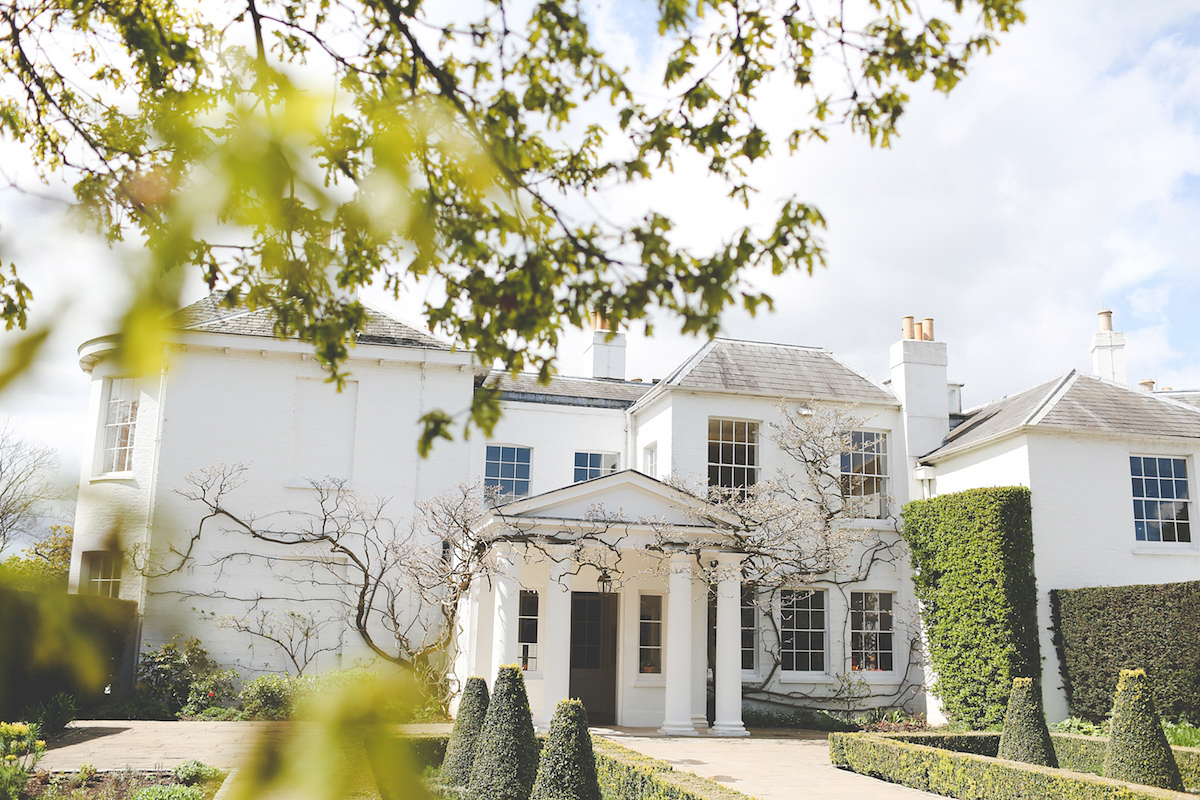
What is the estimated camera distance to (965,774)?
11.5m

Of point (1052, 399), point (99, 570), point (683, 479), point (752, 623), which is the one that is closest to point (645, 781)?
point (683, 479)

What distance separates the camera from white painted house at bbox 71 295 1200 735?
16.4 metres

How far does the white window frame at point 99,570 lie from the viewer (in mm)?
603

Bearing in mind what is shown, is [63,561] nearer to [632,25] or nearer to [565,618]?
[632,25]

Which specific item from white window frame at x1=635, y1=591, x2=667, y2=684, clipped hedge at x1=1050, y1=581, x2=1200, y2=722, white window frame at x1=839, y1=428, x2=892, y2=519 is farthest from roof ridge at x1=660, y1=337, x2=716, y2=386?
clipped hedge at x1=1050, y1=581, x2=1200, y2=722

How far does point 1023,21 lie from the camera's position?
395cm

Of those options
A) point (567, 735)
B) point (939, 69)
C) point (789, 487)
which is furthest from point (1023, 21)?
point (789, 487)

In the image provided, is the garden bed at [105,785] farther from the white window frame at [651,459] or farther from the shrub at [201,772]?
the white window frame at [651,459]

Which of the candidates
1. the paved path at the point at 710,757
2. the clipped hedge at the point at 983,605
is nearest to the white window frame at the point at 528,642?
the paved path at the point at 710,757

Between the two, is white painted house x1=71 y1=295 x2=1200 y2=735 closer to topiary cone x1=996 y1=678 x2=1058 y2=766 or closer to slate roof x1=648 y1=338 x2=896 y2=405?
slate roof x1=648 y1=338 x2=896 y2=405

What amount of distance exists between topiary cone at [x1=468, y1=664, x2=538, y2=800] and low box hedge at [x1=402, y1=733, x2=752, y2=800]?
1.70 ft

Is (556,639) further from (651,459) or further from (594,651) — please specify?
(651,459)

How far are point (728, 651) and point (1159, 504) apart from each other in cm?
904

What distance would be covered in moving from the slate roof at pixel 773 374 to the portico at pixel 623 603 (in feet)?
14.3
